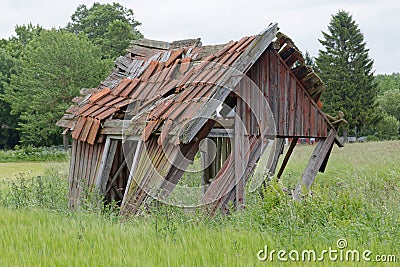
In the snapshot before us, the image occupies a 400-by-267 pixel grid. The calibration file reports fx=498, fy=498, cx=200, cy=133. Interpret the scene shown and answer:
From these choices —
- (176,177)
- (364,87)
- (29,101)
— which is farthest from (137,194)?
(364,87)

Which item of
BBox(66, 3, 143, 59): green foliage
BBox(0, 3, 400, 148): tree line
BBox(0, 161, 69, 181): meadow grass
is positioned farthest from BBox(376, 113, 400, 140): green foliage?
BBox(0, 161, 69, 181): meadow grass

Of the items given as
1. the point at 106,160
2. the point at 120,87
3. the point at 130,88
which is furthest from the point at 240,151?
the point at 120,87

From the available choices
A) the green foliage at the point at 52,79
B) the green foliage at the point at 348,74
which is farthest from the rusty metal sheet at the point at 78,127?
the green foliage at the point at 348,74

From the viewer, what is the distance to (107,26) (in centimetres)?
5528

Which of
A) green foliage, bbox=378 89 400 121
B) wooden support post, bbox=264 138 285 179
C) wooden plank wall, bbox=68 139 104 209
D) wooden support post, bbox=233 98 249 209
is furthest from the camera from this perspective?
green foliage, bbox=378 89 400 121

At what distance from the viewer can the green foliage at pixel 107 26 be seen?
49.0m

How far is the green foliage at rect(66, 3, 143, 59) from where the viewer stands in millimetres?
48969

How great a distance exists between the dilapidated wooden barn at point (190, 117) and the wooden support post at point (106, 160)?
0.06ft

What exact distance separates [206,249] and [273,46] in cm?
520

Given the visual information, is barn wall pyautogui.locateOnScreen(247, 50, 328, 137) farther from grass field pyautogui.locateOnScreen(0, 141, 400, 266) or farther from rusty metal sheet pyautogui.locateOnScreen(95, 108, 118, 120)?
grass field pyautogui.locateOnScreen(0, 141, 400, 266)

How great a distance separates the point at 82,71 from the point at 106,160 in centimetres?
3283

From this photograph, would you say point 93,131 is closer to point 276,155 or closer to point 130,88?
point 130,88

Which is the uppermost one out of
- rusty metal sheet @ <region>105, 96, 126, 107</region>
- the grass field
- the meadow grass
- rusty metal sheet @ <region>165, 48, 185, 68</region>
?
rusty metal sheet @ <region>165, 48, 185, 68</region>

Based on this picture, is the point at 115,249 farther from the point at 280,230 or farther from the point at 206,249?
the point at 280,230
